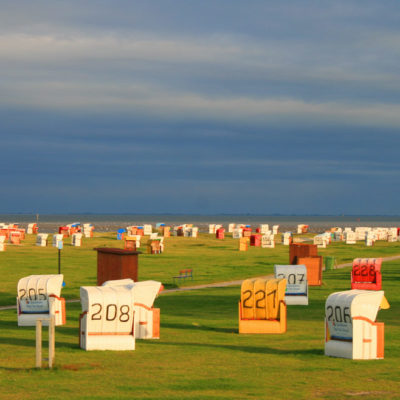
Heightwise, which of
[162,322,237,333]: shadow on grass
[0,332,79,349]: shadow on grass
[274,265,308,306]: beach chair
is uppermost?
[274,265,308,306]: beach chair

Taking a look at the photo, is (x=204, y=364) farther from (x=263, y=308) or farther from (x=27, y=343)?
(x=263, y=308)

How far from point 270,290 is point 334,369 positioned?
6626 millimetres

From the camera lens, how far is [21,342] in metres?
20.9

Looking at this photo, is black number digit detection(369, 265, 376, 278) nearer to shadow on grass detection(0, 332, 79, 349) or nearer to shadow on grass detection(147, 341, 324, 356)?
shadow on grass detection(147, 341, 324, 356)

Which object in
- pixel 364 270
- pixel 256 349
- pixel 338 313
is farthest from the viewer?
pixel 364 270

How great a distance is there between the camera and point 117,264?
34.2 metres

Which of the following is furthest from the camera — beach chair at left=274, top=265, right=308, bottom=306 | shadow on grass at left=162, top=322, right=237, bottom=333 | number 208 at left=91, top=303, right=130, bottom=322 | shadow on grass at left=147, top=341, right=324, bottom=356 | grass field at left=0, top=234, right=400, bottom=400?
beach chair at left=274, top=265, right=308, bottom=306

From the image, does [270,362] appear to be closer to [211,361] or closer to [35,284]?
[211,361]

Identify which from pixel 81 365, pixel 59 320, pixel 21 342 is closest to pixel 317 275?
pixel 59 320

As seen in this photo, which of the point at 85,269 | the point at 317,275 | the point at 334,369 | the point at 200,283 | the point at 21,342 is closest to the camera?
the point at 334,369

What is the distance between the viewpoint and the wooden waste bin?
3403 centimetres

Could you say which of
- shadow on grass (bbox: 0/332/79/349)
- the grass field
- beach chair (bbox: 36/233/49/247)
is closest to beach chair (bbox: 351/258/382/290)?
the grass field

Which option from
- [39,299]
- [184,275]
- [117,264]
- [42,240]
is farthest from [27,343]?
[42,240]

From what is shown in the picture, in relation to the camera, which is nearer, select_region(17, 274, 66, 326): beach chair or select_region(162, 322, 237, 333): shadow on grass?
select_region(17, 274, 66, 326): beach chair
